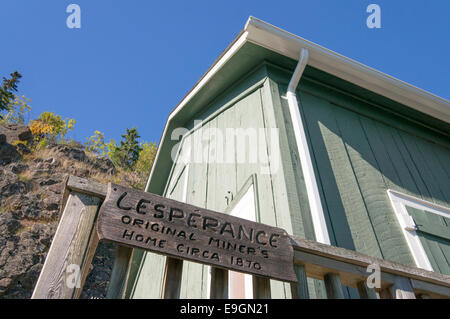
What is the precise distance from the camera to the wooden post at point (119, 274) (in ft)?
4.03

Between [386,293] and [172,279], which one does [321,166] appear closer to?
[386,293]

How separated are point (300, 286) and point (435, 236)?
8.81 ft

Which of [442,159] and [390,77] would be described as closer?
[390,77]

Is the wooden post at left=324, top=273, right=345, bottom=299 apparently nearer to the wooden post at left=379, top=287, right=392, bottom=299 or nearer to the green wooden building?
the wooden post at left=379, top=287, right=392, bottom=299

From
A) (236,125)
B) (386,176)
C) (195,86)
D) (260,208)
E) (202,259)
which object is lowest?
(202,259)

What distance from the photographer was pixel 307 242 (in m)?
1.61

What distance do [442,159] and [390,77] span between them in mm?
1406

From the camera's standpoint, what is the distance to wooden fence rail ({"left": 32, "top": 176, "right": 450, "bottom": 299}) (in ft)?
3.97

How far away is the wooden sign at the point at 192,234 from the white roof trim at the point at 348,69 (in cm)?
290

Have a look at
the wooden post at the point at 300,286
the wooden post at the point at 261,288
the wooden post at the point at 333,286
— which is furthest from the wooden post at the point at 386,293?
the wooden post at the point at 261,288

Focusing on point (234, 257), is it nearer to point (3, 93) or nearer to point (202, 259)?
point (202, 259)

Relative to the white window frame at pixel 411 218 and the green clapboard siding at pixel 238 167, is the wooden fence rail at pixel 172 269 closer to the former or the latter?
the green clapboard siding at pixel 238 167
